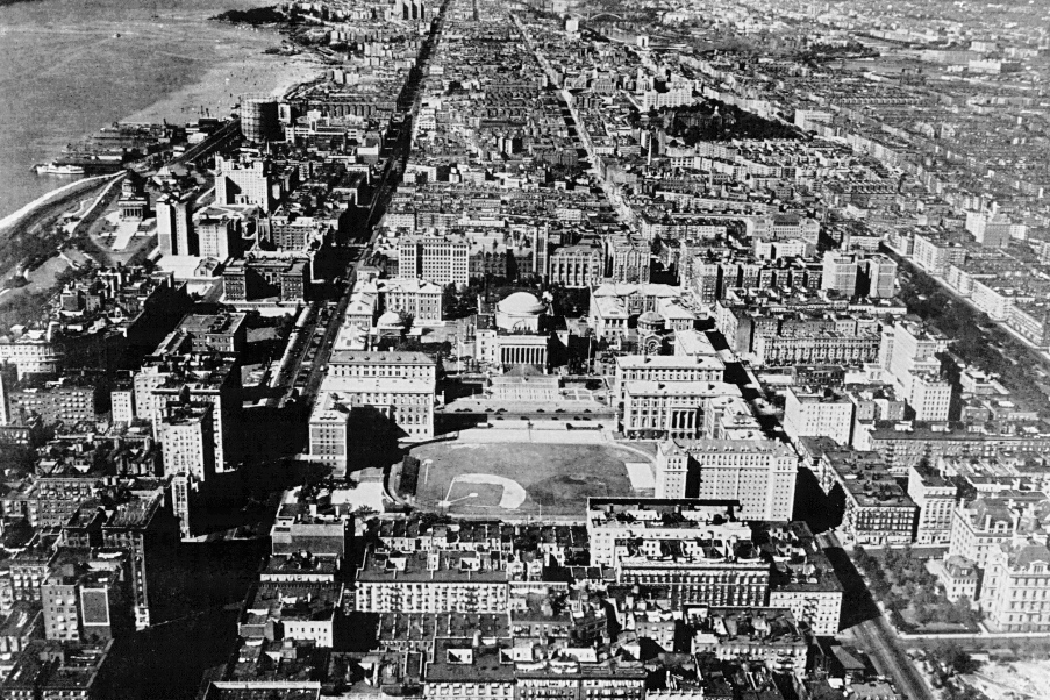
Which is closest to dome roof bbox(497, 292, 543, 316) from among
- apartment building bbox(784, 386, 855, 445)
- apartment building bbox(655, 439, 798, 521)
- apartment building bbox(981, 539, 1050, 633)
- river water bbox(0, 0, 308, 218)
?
apartment building bbox(784, 386, 855, 445)

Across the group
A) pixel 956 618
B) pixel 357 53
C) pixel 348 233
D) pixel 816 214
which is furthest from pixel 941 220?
pixel 357 53

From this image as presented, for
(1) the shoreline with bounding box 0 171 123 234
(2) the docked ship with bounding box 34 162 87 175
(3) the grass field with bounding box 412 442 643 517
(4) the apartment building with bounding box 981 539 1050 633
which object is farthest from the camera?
(2) the docked ship with bounding box 34 162 87 175

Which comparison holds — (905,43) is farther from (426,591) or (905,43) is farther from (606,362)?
(426,591)

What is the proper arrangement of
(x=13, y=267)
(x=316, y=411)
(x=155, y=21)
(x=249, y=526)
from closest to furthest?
(x=249, y=526) → (x=316, y=411) → (x=13, y=267) → (x=155, y=21)

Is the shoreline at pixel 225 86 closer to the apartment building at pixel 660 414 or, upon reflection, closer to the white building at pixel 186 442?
the white building at pixel 186 442

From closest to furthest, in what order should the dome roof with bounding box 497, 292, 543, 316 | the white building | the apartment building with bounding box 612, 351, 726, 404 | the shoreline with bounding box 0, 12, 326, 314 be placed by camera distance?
the white building → the apartment building with bounding box 612, 351, 726, 404 → the dome roof with bounding box 497, 292, 543, 316 → the shoreline with bounding box 0, 12, 326, 314

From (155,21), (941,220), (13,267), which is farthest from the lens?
(155,21)

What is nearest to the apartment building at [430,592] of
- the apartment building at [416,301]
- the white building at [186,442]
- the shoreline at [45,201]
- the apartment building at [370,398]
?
the white building at [186,442]

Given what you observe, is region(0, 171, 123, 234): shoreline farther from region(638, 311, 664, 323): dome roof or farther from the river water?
region(638, 311, 664, 323): dome roof

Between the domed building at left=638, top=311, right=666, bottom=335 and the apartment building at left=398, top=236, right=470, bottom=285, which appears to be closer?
the domed building at left=638, top=311, right=666, bottom=335
